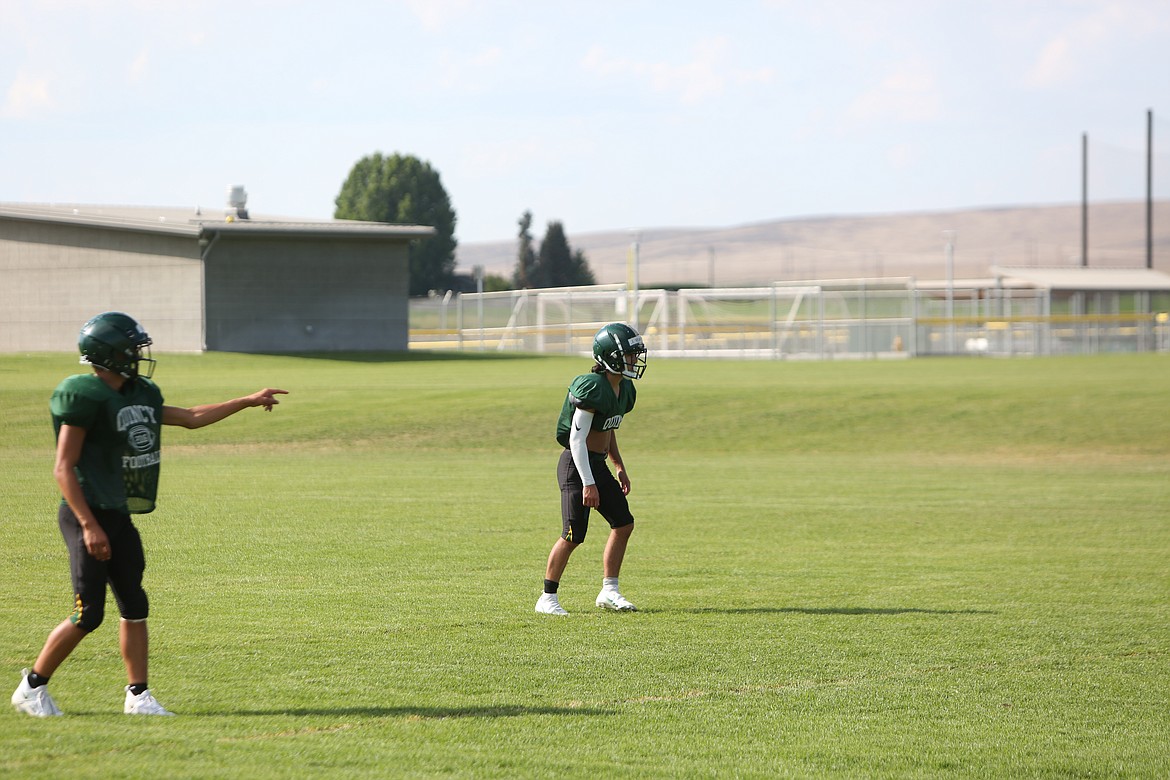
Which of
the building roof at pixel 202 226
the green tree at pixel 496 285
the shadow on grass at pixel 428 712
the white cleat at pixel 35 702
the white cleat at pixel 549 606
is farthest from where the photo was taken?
the green tree at pixel 496 285

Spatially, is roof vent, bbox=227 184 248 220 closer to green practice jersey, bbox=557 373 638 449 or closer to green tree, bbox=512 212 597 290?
green practice jersey, bbox=557 373 638 449

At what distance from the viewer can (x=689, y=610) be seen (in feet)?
32.6

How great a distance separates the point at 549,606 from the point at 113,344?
4148 mm

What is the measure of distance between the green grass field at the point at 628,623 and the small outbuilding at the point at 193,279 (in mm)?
18174

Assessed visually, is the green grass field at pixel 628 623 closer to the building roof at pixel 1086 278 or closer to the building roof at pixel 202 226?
the building roof at pixel 202 226

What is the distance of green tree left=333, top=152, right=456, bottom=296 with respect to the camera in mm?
111438

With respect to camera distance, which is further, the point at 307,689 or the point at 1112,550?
the point at 1112,550

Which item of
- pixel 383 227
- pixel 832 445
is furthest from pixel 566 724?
pixel 383 227

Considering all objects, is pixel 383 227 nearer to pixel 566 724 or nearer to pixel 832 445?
pixel 832 445

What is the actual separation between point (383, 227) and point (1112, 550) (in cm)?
3495

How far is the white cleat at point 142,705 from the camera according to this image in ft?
21.4

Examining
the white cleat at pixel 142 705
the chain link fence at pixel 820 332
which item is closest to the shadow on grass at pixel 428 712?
the white cleat at pixel 142 705

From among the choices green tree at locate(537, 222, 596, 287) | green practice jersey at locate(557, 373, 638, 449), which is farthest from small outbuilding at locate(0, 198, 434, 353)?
green tree at locate(537, 222, 596, 287)

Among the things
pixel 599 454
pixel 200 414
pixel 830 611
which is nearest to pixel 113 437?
pixel 200 414
